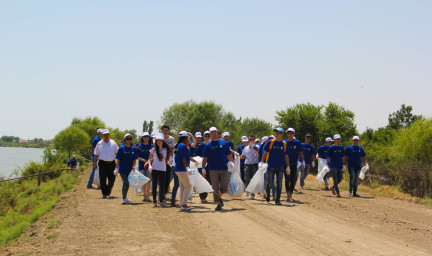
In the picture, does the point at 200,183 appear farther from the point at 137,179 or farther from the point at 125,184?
the point at 125,184

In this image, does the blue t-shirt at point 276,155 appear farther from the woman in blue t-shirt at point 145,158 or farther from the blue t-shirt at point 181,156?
the woman in blue t-shirt at point 145,158

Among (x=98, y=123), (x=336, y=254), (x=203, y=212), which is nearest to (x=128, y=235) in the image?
(x=203, y=212)

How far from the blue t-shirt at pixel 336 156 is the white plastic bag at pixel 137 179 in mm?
6587

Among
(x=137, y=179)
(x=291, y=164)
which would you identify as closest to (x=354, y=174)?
(x=291, y=164)

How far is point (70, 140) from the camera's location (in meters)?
74.9

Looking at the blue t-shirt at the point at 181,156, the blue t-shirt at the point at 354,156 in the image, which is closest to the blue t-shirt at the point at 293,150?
the blue t-shirt at the point at 354,156

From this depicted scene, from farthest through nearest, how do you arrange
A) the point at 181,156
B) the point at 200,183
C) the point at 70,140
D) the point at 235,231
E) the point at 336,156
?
the point at 70,140
the point at 336,156
the point at 200,183
the point at 181,156
the point at 235,231

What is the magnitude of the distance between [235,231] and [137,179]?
17.4 feet

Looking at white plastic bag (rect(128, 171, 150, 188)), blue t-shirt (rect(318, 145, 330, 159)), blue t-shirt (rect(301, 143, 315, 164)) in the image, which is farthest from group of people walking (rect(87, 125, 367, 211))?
blue t-shirt (rect(318, 145, 330, 159))

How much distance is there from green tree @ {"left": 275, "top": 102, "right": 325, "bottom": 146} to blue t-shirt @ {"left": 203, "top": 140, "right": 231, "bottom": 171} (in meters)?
24.8

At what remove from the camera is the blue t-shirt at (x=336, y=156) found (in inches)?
639

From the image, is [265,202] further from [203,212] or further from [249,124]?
[249,124]

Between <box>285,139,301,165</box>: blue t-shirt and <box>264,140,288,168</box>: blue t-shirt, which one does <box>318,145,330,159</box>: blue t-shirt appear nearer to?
<box>285,139,301,165</box>: blue t-shirt

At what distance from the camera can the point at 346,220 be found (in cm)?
1058
